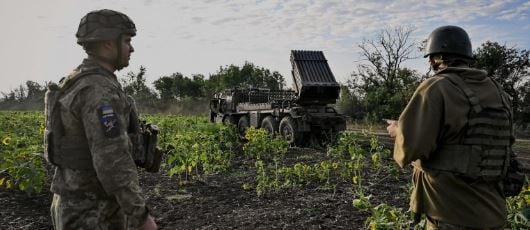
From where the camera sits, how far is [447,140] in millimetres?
2297

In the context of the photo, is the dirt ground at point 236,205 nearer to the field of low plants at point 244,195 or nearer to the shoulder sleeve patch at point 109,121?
the field of low plants at point 244,195

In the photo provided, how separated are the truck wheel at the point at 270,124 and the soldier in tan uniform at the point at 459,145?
1067 centimetres

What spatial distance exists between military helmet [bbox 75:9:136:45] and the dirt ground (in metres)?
3.07

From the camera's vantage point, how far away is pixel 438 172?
7.54 feet

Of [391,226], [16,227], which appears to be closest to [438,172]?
[391,226]

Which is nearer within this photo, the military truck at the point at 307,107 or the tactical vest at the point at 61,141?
the tactical vest at the point at 61,141

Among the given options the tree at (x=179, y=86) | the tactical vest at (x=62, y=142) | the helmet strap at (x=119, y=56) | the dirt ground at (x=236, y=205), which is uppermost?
the tree at (x=179, y=86)

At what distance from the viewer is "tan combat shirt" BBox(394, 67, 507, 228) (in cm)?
225

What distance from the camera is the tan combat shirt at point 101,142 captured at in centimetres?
208

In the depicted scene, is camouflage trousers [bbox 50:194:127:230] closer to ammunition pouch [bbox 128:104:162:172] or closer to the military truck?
ammunition pouch [bbox 128:104:162:172]

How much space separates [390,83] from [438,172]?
30526 millimetres

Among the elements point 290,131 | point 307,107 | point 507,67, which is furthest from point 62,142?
point 507,67

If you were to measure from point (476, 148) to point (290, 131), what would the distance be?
1012 centimetres

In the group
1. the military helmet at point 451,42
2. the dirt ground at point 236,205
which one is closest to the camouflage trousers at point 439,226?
the military helmet at point 451,42
